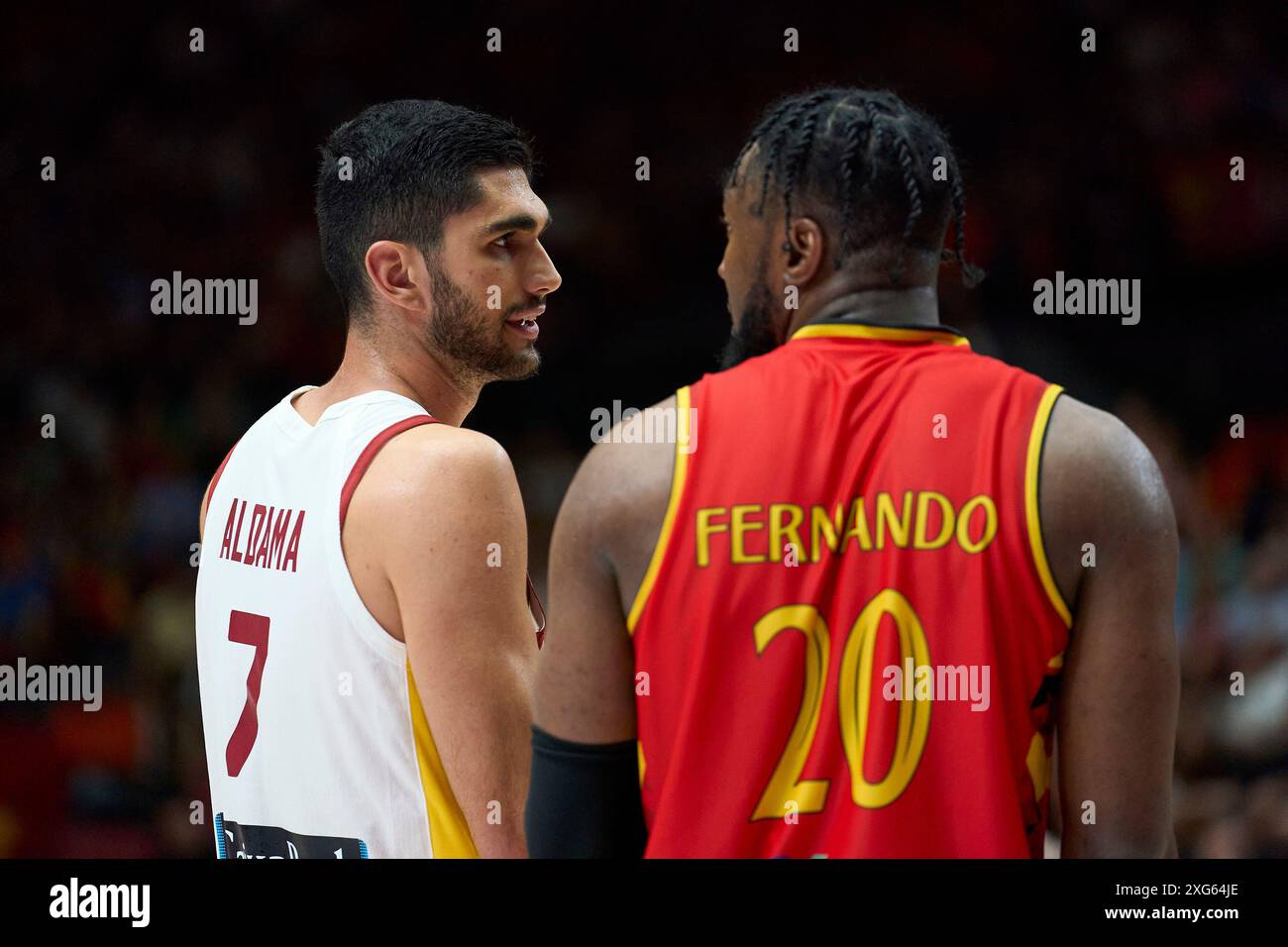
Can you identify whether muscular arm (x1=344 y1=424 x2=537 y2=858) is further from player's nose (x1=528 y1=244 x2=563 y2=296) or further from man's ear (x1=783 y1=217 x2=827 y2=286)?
man's ear (x1=783 y1=217 x2=827 y2=286)

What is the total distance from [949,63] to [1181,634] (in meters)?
2.91

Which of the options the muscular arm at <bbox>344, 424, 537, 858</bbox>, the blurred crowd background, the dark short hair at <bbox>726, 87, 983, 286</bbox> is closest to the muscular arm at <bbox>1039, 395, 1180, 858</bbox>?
the dark short hair at <bbox>726, 87, 983, 286</bbox>

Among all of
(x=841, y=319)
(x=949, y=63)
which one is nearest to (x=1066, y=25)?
(x=949, y=63)

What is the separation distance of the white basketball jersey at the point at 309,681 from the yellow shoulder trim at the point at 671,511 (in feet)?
2.01

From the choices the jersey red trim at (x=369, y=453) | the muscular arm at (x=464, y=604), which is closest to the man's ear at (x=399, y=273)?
the jersey red trim at (x=369, y=453)

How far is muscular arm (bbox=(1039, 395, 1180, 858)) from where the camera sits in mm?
1688

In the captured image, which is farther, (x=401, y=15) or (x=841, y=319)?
(x=401, y=15)

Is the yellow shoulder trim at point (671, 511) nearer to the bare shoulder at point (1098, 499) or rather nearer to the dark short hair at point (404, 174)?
the bare shoulder at point (1098, 499)

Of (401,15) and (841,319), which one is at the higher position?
(401,15)

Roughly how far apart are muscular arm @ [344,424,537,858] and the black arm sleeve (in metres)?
0.32

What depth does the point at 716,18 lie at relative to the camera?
6.46 metres

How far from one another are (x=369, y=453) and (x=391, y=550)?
20cm

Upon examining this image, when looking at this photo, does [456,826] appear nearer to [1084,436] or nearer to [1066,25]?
[1084,436]

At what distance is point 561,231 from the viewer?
633 cm
